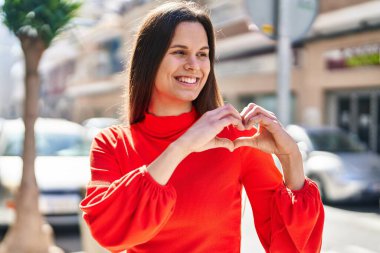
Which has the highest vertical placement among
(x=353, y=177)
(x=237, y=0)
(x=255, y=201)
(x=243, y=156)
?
(x=237, y=0)

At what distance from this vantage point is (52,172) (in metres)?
7.20

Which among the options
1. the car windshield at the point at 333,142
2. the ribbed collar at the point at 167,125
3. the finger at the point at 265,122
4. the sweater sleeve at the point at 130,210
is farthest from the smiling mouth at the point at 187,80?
the car windshield at the point at 333,142

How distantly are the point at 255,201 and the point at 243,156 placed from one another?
0.14 meters

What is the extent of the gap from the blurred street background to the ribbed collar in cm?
30

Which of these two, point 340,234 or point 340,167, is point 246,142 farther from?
point 340,167

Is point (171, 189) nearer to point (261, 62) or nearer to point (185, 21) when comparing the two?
point (185, 21)

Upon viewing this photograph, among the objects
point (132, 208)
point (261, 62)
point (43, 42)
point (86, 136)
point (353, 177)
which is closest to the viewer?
point (132, 208)

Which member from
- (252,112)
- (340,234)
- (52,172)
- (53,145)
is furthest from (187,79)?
(53,145)

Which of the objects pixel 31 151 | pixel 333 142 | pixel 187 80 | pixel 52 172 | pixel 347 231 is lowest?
pixel 347 231

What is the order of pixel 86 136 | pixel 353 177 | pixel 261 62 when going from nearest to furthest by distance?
pixel 86 136 < pixel 353 177 < pixel 261 62

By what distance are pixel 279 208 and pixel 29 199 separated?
3.89 metres

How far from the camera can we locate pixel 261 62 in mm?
20922

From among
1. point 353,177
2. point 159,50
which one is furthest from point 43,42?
point 353,177

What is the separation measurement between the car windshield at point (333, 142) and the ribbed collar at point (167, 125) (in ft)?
29.3
